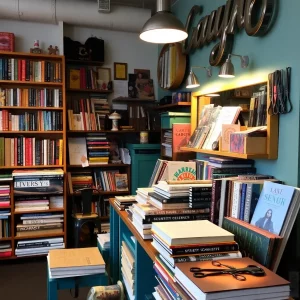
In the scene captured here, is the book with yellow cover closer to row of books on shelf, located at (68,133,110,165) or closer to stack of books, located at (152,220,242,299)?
row of books on shelf, located at (68,133,110,165)

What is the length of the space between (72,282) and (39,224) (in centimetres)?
154

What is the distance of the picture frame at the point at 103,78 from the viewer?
3965 mm

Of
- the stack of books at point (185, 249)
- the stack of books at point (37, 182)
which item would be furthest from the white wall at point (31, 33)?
the stack of books at point (185, 249)

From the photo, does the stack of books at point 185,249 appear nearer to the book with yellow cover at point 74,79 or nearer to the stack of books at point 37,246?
the stack of books at point 37,246

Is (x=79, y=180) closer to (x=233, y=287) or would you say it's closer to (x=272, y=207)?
(x=272, y=207)

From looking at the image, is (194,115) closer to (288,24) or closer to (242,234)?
(288,24)

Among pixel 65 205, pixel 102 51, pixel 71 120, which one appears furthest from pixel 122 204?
pixel 102 51

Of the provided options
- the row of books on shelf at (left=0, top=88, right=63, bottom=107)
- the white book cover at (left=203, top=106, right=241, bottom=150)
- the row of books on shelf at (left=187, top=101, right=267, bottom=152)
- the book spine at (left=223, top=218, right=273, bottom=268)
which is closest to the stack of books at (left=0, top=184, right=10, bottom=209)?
the row of books on shelf at (left=0, top=88, right=63, bottom=107)

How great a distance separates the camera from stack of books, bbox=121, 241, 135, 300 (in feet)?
6.61

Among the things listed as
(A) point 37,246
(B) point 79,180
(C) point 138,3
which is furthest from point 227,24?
(A) point 37,246

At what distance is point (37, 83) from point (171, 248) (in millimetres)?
2817

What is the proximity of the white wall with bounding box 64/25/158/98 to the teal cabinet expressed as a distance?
88cm

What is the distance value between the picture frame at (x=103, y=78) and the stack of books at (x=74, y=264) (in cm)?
218

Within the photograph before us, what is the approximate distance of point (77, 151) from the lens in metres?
3.82
